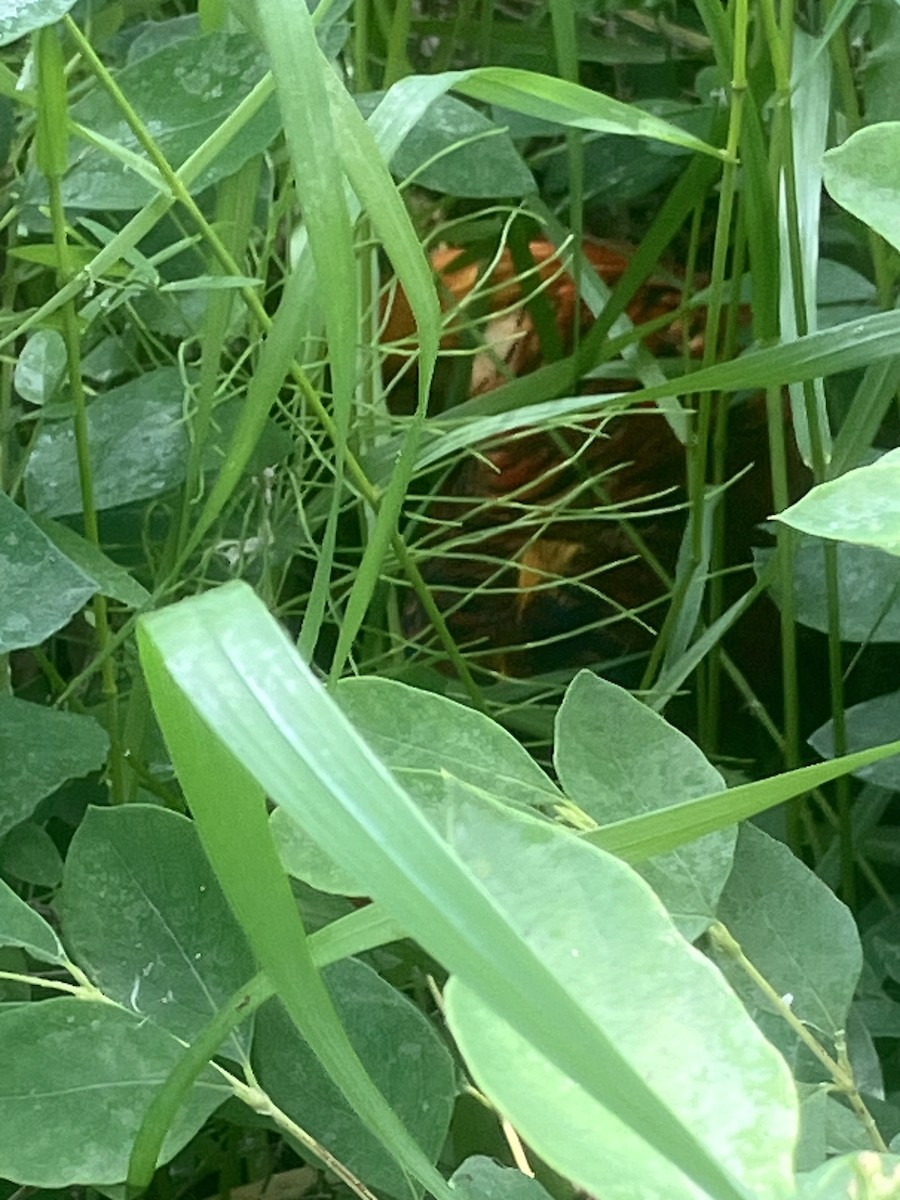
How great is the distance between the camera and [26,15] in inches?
8.3

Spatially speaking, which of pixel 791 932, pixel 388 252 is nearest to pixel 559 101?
pixel 388 252

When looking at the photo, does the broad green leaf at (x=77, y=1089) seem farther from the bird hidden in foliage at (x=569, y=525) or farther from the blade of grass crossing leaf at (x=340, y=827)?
the bird hidden in foliage at (x=569, y=525)

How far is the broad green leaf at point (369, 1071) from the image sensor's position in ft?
0.73

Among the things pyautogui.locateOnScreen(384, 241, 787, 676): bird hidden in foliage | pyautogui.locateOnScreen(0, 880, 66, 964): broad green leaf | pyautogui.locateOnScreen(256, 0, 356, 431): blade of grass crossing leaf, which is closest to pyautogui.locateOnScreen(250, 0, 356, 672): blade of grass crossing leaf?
pyautogui.locateOnScreen(256, 0, 356, 431): blade of grass crossing leaf

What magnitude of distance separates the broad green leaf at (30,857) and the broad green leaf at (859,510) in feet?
0.66

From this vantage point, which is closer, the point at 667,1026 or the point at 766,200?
the point at 667,1026

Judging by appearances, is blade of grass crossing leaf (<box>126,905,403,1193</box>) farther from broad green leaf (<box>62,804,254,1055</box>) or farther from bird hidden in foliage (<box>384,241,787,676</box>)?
bird hidden in foliage (<box>384,241,787,676</box>)

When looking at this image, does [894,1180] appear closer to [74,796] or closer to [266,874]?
[266,874]

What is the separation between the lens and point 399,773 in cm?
20

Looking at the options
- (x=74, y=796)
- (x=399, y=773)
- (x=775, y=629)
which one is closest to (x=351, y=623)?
(x=399, y=773)

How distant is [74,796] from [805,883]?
0.68 ft

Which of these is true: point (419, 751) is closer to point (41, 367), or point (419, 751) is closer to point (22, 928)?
point (22, 928)

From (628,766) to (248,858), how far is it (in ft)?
0.25

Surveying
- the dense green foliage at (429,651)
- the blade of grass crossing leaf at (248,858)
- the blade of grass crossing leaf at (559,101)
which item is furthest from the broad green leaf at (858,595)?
the blade of grass crossing leaf at (248,858)
